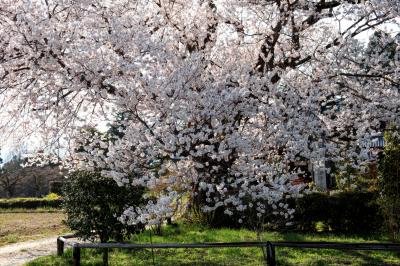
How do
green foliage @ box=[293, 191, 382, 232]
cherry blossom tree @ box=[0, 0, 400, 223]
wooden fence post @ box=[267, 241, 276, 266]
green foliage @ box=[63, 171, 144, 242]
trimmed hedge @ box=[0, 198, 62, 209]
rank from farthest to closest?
trimmed hedge @ box=[0, 198, 62, 209] < green foliage @ box=[293, 191, 382, 232] < green foliage @ box=[63, 171, 144, 242] < cherry blossom tree @ box=[0, 0, 400, 223] < wooden fence post @ box=[267, 241, 276, 266]

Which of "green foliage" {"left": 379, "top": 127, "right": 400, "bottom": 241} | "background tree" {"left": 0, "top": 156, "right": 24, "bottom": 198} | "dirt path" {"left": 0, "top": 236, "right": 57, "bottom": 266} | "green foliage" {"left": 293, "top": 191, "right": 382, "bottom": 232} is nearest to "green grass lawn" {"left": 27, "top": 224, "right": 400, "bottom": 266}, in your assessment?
"green foliage" {"left": 379, "top": 127, "right": 400, "bottom": 241}

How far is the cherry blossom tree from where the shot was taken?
703cm

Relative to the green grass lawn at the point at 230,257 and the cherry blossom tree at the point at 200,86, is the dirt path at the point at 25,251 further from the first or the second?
the cherry blossom tree at the point at 200,86

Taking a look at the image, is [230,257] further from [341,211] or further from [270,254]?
[341,211]

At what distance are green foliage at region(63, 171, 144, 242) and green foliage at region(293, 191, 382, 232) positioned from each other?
15.8 feet

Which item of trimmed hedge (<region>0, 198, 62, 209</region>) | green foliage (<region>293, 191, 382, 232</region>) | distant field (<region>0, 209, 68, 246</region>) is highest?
green foliage (<region>293, 191, 382, 232</region>)

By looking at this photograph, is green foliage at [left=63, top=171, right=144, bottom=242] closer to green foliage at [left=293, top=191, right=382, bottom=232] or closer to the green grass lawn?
the green grass lawn

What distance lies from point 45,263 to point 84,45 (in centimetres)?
429

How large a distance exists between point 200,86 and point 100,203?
2762 mm

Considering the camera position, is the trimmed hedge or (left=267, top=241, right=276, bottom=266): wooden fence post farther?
the trimmed hedge

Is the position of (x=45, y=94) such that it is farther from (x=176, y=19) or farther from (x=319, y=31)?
(x=319, y=31)

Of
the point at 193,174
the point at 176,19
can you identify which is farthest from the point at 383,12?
the point at 193,174

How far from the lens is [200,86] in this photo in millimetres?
8109

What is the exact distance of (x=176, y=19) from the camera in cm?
1044
